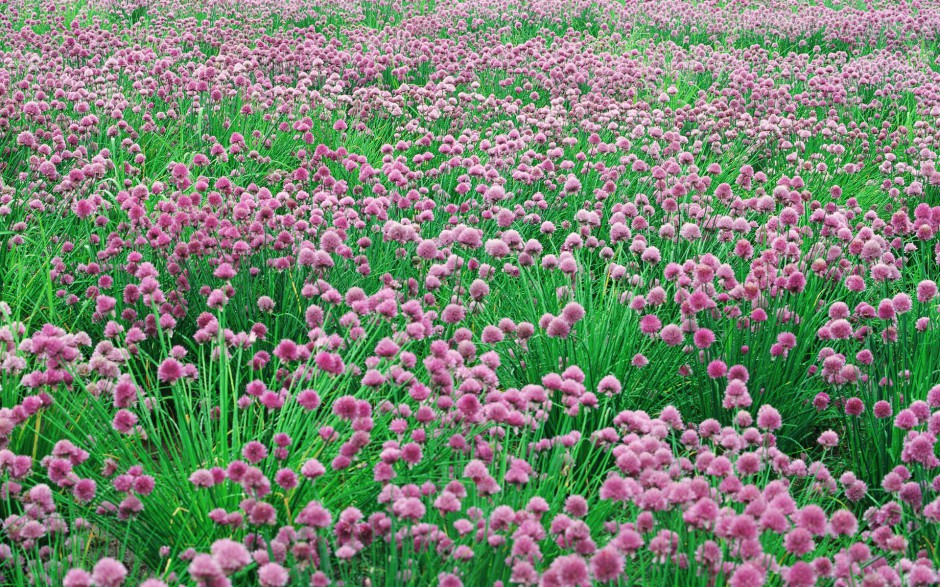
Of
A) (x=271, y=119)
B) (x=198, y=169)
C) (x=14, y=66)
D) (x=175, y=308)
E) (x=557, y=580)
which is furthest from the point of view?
(x=14, y=66)

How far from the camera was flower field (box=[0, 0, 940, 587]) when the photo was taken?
6.31 feet

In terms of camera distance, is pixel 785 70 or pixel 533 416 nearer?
pixel 533 416

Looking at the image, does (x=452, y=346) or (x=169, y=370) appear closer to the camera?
(x=169, y=370)

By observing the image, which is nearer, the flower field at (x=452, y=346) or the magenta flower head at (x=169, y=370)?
the flower field at (x=452, y=346)

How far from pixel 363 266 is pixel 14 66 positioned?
4697mm

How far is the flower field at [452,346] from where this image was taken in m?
1.92

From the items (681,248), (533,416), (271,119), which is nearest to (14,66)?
(271,119)

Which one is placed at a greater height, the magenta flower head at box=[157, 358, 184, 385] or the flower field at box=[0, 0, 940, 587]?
the magenta flower head at box=[157, 358, 184, 385]

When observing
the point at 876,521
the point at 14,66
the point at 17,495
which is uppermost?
the point at 14,66

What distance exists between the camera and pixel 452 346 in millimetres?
3057

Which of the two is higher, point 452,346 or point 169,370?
point 169,370

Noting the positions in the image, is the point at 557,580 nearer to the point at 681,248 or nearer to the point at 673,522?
the point at 673,522

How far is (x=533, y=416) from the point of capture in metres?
2.38

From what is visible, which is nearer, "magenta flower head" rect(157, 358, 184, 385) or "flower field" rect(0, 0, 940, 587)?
"flower field" rect(0, 0, 940, 587)
